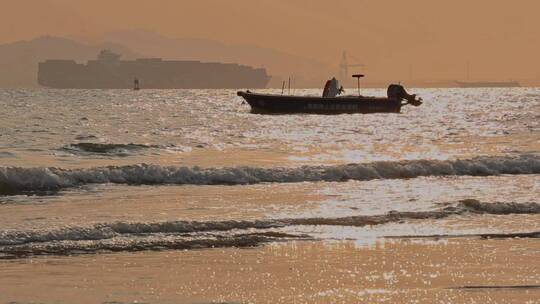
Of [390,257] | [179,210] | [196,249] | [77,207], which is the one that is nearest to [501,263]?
[390,257]

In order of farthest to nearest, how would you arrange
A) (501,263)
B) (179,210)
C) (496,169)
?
(496,169) → (179,210) → (501,263)

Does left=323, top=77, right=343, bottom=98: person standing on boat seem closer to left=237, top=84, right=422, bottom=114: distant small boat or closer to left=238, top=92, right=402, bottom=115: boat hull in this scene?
left=237, top=84, right=422, bottom=114: distant small boat

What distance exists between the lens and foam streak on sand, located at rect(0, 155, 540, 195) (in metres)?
28.8

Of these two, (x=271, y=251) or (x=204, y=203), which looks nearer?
(x=271, y=251)

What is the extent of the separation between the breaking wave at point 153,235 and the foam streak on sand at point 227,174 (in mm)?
9754

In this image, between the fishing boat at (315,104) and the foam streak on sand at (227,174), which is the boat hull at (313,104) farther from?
the foam streak on sand at (227,174)

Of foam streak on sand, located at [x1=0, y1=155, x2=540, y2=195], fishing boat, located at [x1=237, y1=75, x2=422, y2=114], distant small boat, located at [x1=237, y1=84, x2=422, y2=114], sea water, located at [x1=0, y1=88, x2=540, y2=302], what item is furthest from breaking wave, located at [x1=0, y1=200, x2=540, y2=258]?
fishing boat, located at [x1=237, y1=75, x2=422, y2=114]

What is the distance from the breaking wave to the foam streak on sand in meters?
9.75

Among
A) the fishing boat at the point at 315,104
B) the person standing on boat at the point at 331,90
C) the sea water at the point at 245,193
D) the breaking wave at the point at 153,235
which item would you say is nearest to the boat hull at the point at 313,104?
the fishing boat at the point at 315,104

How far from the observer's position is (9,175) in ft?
94.1

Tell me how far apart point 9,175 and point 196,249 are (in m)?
14.1

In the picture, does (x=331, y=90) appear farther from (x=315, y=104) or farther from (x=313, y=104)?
(x=313, y=104)

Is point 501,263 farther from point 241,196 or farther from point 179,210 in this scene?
point 241,196

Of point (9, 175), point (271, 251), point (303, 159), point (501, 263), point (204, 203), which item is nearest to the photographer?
point (501, 263)
